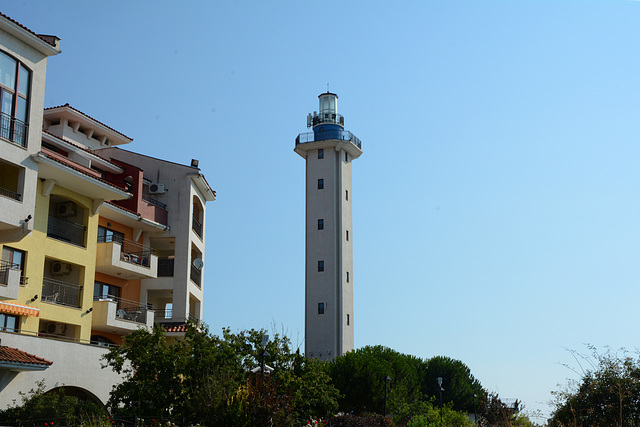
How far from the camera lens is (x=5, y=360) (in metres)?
21.6

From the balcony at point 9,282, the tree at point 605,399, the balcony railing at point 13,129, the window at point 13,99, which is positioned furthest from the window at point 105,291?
the tree at point 605,399

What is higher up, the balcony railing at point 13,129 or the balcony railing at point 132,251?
the balcony railing at point 13,129

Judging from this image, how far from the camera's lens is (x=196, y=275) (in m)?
41.3

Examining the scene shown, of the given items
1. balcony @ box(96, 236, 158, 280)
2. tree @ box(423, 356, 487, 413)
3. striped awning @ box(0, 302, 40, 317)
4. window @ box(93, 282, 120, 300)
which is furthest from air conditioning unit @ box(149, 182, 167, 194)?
tree @ box(423, 356, 487, 413)

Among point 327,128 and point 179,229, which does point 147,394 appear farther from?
point 327,128

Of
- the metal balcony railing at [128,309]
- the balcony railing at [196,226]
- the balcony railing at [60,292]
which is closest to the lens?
the balcony railing at [60,292]

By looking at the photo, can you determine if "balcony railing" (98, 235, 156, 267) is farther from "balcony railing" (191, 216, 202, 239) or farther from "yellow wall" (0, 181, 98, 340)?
"balcony railing" (191, 216, 202, 239)

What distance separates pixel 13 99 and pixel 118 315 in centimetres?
1184

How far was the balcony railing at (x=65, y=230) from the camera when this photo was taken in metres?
A: 28.9

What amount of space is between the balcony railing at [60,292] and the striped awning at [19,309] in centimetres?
127

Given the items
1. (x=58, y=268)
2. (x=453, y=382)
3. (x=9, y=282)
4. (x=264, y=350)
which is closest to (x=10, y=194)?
(x=9, y=282)

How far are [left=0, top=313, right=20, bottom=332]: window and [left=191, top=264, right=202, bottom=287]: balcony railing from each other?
48.5ft

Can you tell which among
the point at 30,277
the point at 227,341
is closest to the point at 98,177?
the point at 30,277

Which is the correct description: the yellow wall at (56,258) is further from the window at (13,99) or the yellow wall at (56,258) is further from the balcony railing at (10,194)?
the window at (13,99)
